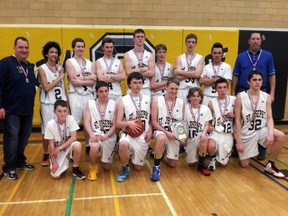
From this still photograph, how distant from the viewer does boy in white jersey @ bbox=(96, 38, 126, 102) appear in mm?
4770

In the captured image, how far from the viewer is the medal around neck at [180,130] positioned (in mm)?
4301

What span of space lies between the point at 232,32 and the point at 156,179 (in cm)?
430

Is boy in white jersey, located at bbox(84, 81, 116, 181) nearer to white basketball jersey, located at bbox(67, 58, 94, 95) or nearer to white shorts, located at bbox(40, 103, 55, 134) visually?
white basketball jersey, located at bbox(67, 58, 94, 95)

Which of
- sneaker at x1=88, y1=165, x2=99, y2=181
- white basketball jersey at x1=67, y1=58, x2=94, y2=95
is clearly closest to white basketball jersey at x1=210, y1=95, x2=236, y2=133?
sneaker at x1=88, y1=165, x2=99, y2=181

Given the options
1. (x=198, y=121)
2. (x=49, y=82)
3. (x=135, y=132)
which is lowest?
(x=135, y=132)

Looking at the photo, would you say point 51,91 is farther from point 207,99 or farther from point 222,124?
point 222,124

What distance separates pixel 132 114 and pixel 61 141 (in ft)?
3.55

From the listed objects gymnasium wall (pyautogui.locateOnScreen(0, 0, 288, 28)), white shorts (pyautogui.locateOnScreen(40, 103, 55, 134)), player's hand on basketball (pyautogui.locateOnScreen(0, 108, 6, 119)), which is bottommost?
white shorts (pyautogui.locateOnScreen(40, 103, 55, 134))

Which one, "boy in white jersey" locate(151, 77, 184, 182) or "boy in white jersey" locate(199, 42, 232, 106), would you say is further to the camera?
"boy in white jersey" locate(199, 42, 232, 106)

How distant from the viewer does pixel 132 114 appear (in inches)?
172

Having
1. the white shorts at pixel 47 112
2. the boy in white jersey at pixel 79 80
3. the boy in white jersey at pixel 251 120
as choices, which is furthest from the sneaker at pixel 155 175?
the white shorts at pixel 47 112

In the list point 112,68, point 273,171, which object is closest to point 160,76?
point 112,68

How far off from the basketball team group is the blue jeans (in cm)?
1

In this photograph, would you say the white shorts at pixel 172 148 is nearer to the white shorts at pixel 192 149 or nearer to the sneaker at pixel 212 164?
the white shorts at pixel 192 149
